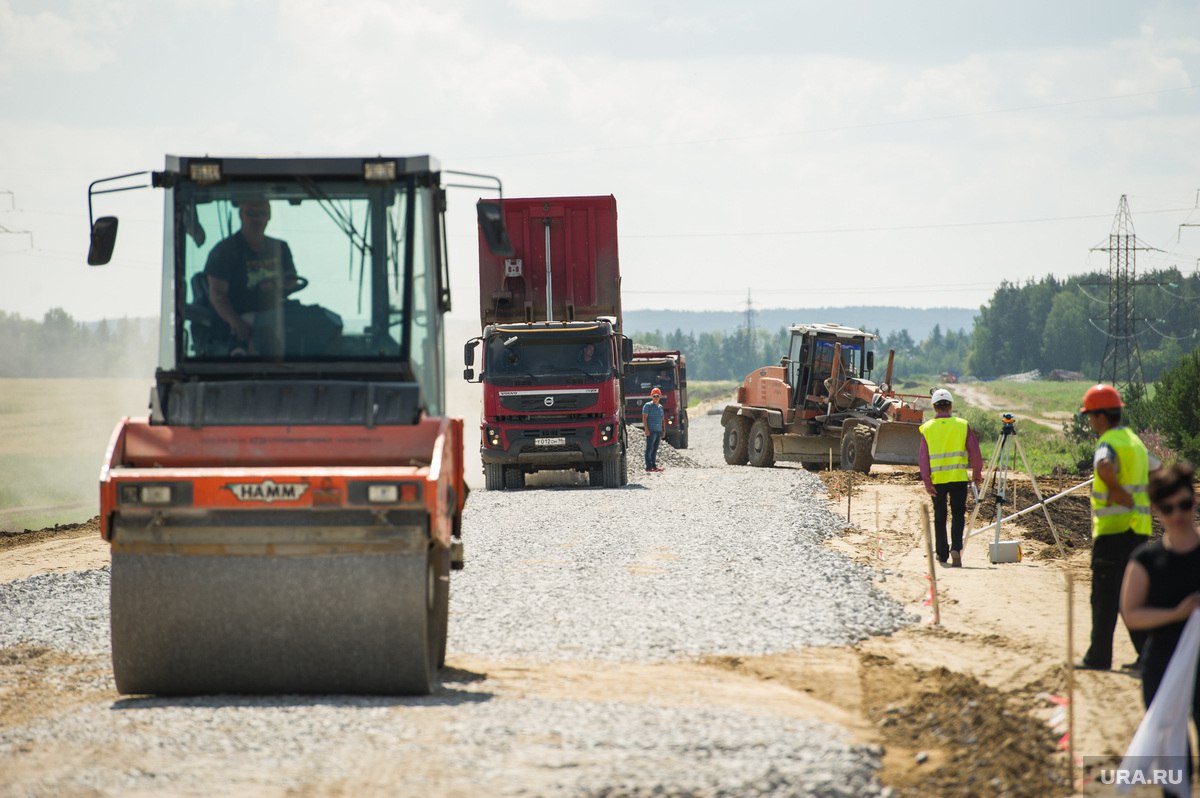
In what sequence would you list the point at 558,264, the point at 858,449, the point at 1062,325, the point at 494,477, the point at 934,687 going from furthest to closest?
the point at 1062,325 < the point at 858,449 < the point at 494,477 < the point at 558,264 < the point at 934,687

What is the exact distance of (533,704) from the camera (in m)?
7.60

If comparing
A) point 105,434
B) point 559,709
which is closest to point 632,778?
point 559,709

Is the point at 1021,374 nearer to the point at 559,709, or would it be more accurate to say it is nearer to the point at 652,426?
the point at 652,426

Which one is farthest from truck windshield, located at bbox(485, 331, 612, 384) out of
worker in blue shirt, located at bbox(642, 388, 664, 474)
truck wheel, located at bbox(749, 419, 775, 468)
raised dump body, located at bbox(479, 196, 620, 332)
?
truck wheel, located at bbox(749, 419, 775, 468)

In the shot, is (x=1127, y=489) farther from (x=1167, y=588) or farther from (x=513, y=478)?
(x=513, y=478)

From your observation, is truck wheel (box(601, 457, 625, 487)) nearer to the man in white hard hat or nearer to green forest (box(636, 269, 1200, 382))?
the man in white hard hat

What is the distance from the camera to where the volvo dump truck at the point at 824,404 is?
27438 millimetres

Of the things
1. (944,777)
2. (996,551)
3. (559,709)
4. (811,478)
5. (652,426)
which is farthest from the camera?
(652,426)

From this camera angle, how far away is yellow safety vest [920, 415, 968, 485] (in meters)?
13.9

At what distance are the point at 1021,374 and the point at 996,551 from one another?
181 metres

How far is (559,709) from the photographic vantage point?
24.4ft

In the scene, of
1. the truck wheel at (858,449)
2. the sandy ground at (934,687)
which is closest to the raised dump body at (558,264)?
the truck wheel at (858,449)

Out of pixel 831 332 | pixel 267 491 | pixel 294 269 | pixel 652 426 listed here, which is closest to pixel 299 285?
pixel 294 269

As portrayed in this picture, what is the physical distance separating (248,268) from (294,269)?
0.28 m
